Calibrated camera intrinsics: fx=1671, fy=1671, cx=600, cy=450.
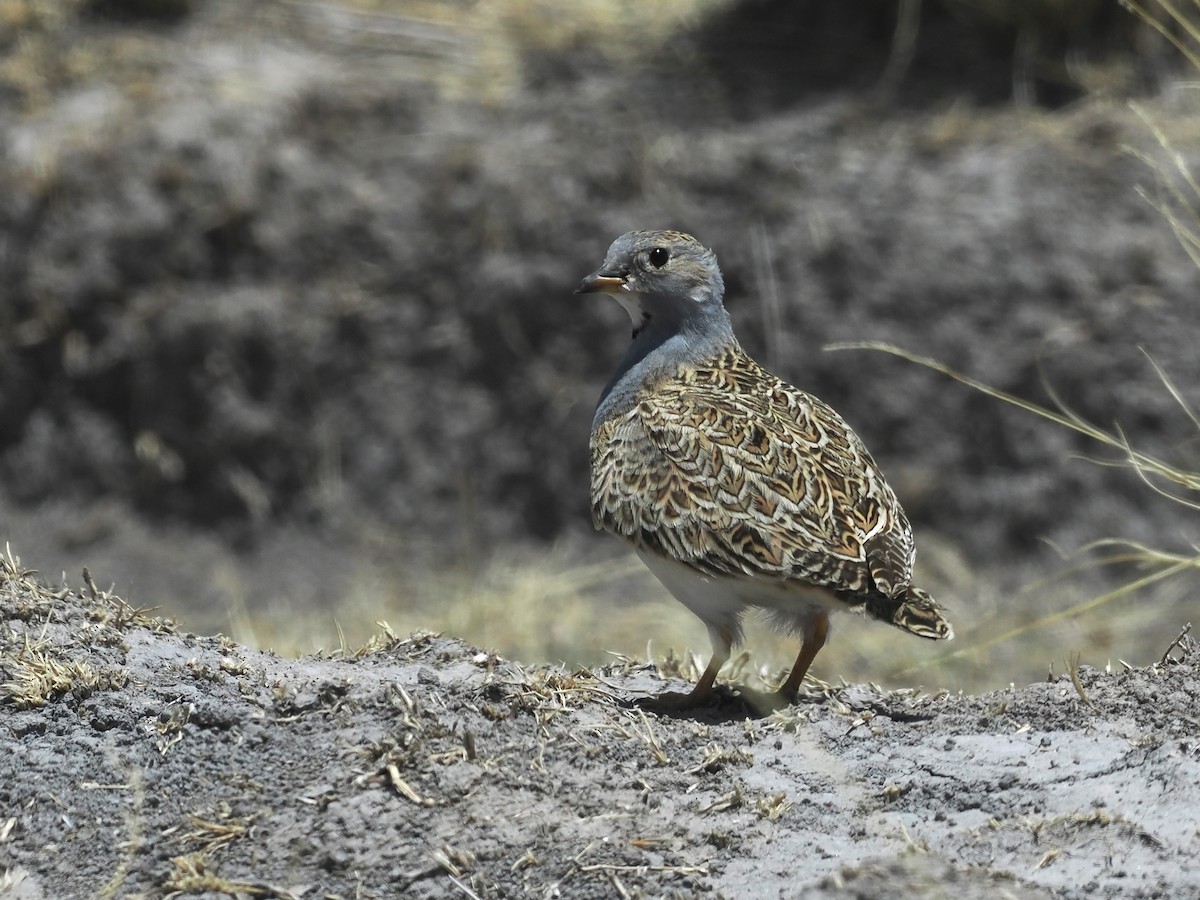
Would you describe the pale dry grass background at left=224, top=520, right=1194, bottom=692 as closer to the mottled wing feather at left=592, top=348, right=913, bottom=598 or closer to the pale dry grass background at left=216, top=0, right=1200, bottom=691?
the pale dry grass background at left=216, top=0, right=1200, bottom=691

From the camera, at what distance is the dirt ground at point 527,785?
419 cm

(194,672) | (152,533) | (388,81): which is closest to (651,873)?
(194,672)

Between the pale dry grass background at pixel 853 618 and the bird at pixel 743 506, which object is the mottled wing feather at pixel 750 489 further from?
the pale dry grass background at pixel 853 618

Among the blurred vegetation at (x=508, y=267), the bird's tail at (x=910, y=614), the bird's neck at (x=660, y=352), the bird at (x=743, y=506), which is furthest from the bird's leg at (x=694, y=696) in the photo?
the blurred vegetation at (x=508, y=267)

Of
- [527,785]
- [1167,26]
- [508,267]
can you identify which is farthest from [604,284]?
[1167,26]

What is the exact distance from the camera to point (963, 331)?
1081 cm

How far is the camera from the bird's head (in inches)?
253

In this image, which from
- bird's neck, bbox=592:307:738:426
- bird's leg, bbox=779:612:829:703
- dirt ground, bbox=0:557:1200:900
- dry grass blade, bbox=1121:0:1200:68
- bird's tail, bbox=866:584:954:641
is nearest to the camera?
dirt ground, bbox=0:557:1200:900

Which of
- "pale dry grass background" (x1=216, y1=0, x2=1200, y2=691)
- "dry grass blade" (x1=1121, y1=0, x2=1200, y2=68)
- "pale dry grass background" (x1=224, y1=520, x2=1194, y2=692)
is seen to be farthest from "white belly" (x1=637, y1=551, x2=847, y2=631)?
"pale dry grass background" (x1=224, y1=520, x2=1194, y2=692)

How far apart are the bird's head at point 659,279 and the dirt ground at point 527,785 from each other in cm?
174

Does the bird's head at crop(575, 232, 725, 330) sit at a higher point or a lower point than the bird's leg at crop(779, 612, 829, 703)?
higher

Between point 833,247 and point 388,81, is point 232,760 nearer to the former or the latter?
point 833,247

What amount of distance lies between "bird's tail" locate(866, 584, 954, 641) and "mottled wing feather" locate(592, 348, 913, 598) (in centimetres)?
5

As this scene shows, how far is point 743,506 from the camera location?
214 inches
